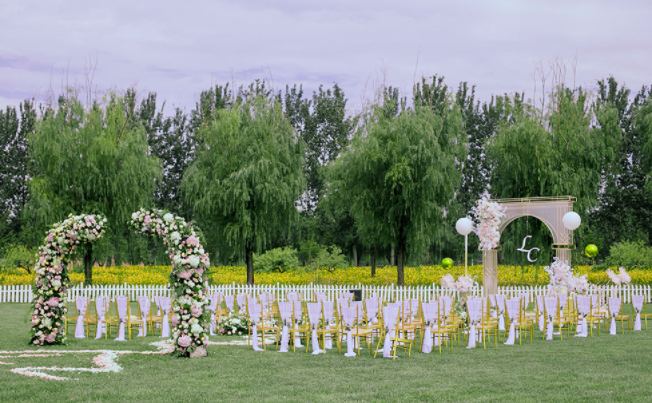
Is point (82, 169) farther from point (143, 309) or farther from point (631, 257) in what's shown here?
point (631, 257)

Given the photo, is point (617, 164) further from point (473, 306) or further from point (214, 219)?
point (473, 306)

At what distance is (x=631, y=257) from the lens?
2730 cm

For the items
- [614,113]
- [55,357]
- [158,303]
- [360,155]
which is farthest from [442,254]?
[55,357]

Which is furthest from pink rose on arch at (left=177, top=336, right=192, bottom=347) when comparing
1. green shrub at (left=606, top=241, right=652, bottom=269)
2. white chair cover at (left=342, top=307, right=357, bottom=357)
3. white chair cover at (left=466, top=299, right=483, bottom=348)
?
green shrub at (left=606, top=241, right=652, bottom=269)

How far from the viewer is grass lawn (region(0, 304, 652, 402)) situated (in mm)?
7301

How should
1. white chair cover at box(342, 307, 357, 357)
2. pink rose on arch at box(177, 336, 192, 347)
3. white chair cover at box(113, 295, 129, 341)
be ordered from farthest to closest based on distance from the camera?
white chair cover at box(113, 295, 129, 341) → white chair cover at box(342, 307, 357, 357) → pink rose on arch at box(177, 336, 192, 347)

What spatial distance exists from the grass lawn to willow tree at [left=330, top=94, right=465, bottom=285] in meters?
10.4

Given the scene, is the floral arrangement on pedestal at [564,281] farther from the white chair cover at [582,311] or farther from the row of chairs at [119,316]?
the row of chairs at [119,316]

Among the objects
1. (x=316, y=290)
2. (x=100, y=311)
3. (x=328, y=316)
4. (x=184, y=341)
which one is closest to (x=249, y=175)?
(x=316, y=290)

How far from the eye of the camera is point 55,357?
10.2 metres

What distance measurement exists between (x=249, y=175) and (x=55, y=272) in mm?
11181

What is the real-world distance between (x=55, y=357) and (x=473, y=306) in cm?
736

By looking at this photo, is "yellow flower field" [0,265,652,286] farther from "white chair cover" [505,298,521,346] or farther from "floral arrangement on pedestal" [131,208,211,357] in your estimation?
"floral arrangement on pedestal" [131,208,211,357]

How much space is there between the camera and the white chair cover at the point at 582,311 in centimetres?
1330
